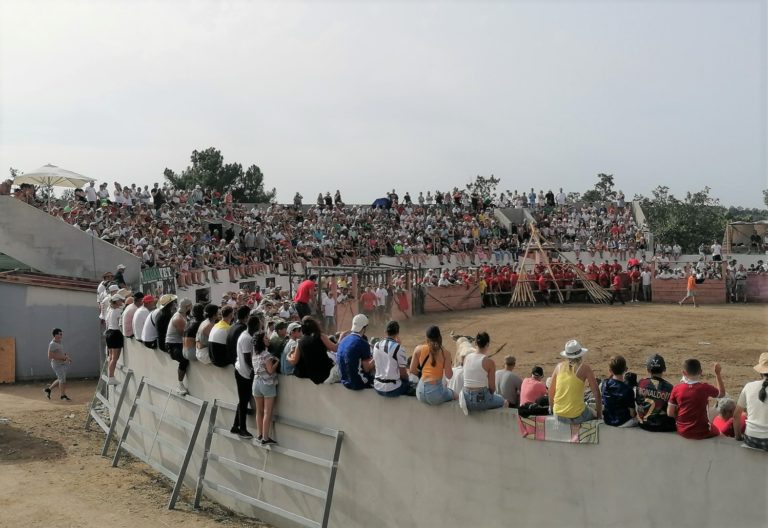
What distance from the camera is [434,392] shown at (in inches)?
328

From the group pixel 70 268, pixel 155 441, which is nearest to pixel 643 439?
pixel 155 441

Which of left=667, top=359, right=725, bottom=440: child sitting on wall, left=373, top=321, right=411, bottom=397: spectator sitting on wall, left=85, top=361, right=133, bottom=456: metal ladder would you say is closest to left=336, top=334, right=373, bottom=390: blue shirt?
left=373, top=321, right=411, bottom=397: spectator sitting on wall

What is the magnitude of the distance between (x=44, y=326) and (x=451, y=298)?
52.2 feet

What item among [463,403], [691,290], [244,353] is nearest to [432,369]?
[463,403]

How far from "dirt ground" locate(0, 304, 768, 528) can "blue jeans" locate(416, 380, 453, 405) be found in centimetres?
363

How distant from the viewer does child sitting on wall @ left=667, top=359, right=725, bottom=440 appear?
664cm

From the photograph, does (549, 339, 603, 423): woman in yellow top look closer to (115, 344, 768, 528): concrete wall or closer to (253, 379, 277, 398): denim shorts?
(115, 344, 768, 528): concrete wall

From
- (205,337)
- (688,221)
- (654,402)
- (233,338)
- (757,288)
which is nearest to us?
(654,402)

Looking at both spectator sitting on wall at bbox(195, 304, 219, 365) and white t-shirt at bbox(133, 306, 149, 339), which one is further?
white t-shirt at bbox(133, 306, 149, 339)

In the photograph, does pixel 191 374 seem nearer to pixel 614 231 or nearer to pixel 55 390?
pixel 55 390

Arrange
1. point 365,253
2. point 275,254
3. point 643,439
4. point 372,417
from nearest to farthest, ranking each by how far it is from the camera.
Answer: point 643,439 → point 372,417 → point 275,254 → point 365,253

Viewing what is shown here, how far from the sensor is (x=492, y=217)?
138ft

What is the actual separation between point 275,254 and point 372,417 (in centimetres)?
2193

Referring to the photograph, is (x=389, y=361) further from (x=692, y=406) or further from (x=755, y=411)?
(x=755, y=411)
